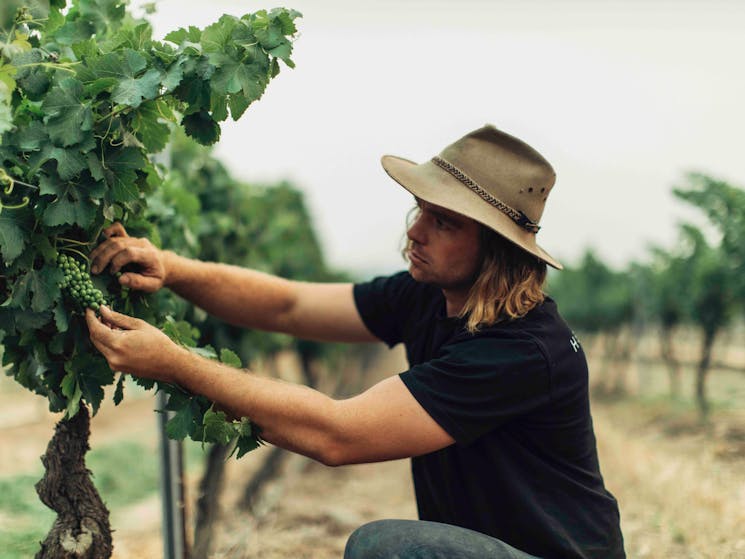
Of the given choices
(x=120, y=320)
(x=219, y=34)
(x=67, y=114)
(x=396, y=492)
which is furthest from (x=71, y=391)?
(x=396, y=492)

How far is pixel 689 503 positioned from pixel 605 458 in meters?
2.95

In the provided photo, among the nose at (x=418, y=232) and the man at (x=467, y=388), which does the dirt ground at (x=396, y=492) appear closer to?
the man at (x=467, y=388)

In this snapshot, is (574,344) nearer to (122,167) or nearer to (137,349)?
(137,349)

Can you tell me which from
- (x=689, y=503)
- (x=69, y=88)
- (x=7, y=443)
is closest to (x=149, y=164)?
(x=69, y=88)

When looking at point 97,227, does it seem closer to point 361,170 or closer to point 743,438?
point 743,438

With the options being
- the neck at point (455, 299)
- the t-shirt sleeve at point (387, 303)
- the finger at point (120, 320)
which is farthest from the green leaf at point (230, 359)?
the t-shirt sleeve at point (387, 303)

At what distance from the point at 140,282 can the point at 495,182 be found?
139 centimetres

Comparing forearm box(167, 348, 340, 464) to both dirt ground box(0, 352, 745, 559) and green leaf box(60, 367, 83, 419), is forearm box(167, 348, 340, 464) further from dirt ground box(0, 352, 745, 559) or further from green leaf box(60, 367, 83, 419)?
dirt ground box(0, 352, 745, 559)

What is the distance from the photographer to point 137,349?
255 cm

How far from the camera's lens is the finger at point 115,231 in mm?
2932

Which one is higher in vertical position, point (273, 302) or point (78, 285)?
point (273, 302)

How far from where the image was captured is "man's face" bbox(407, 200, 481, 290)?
3.21m

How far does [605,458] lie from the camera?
8.93m

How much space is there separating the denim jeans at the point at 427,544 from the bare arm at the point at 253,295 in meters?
1.17
